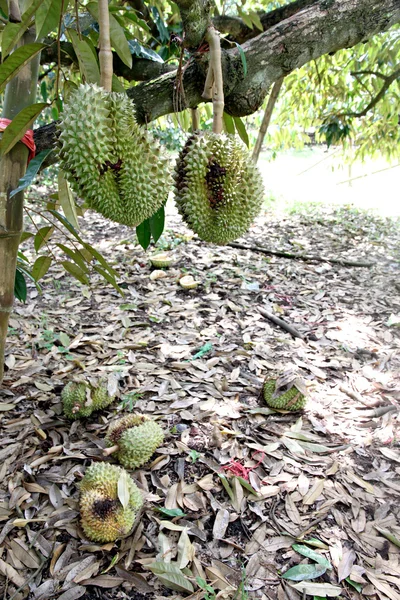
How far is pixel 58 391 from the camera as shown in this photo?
82.0 inches

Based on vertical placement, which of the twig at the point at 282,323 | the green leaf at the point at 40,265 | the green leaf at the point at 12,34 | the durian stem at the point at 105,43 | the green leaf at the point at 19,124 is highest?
the green leaf at the point at 12,34

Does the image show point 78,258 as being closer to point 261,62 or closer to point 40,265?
point 40,265

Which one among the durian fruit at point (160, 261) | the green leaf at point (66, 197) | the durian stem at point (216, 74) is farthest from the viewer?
the durian fruit at point (160, 261)

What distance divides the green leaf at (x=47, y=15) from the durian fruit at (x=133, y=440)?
51.7 inches

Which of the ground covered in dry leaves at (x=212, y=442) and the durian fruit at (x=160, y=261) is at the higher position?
the durian fruit at (x=160, y=261)

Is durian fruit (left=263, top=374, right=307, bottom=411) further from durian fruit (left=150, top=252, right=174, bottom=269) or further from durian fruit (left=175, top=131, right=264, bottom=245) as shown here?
durian fruit (left=150, top=252, right=174, bottom=269)

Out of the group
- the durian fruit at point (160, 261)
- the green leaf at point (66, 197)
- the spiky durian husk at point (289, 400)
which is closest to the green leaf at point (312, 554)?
the spiky durian husk at point (289, 400)

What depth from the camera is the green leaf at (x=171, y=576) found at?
4.30ft

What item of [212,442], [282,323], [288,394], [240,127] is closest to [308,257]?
[282,323]

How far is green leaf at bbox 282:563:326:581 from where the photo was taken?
1361 millimetres

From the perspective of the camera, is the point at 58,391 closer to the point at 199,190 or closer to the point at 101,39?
the point at 199,190

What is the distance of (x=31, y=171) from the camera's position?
3.48 feet

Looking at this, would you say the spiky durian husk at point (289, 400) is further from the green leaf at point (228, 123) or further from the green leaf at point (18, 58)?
the green leaf at point (18, 58)

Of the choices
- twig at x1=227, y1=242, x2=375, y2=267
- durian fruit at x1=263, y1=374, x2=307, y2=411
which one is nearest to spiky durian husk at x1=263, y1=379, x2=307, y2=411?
durian fruit at x1=263, y1=374, x2=307, y2=411
